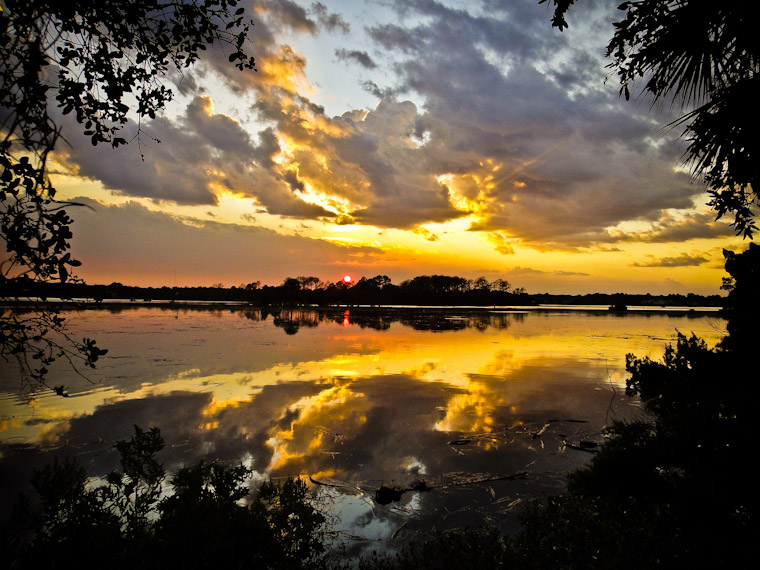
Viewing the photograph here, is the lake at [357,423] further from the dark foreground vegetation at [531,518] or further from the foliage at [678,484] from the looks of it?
the foliage at [678,484]

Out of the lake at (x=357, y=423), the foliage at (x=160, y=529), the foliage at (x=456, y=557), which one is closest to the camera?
the foliage at (x=160, y=529)

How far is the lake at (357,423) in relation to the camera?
8.84 meters

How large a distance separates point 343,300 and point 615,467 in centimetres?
16040

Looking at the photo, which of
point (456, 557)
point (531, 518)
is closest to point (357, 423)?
point (531, 518)

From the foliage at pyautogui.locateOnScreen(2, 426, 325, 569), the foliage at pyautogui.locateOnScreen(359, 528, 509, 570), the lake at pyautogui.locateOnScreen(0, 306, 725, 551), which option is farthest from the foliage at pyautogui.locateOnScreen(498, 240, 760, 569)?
the foliage at pyautogui.locateOnScreen(2, 426, 325, 569)

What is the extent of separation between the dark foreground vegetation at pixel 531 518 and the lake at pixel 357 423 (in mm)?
1490

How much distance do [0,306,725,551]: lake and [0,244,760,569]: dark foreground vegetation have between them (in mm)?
1490

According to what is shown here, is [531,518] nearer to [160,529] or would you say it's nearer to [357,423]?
[160,529]

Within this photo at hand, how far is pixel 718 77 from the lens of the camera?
6078 mm

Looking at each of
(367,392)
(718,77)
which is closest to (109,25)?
(718,77)

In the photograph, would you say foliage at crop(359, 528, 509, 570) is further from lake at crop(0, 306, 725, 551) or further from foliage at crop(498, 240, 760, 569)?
lake at crop(0, 306, 725, 551)

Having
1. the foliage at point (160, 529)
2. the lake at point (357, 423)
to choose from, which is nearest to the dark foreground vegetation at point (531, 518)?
the foliage at point (160, 529)

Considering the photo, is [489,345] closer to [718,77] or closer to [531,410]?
[531,410]

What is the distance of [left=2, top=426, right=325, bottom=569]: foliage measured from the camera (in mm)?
5125
